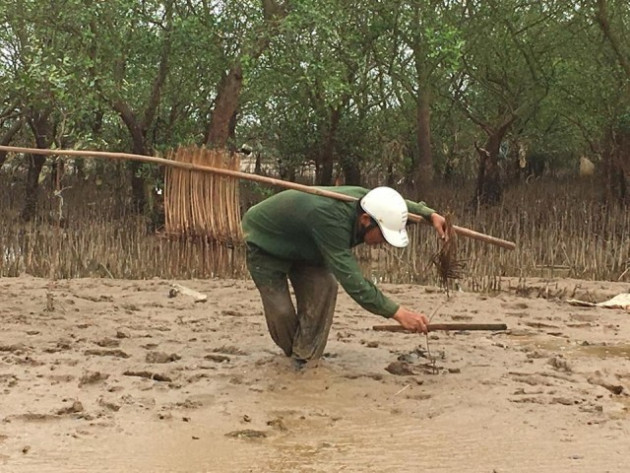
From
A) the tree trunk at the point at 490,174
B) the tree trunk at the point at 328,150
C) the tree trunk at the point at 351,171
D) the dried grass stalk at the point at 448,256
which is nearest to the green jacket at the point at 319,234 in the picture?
the dried grass stalk at the point at 448,256

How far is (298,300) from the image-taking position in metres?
5.86

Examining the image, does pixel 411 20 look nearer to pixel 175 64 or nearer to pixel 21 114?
Result: pixel 175 64

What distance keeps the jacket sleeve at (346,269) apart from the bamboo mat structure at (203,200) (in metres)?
1.27

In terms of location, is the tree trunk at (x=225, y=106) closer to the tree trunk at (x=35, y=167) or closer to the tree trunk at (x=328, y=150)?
the tree trunk at (x=35, y=167)

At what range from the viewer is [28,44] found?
11484 millimetres

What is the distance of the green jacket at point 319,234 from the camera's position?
513cm

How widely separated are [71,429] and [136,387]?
2.64ft

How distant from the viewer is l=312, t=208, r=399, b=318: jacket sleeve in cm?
510

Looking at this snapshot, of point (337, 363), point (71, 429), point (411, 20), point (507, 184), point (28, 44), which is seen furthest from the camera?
point (507, 184)

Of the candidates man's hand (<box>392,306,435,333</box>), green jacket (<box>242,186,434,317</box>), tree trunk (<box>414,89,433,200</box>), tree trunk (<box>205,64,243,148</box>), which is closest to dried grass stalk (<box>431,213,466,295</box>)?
green jacket (<box>242,186,434,317</box>)

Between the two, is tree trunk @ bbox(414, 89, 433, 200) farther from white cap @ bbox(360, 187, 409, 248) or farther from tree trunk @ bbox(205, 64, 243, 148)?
white cap @ bbox(360, 187, 409, 248)

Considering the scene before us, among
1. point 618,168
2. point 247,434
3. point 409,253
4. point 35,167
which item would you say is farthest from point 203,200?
point 618,168

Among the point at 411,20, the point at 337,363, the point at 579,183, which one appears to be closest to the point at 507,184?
the point at 579,183

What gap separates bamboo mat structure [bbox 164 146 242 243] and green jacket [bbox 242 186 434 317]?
1.82ft
